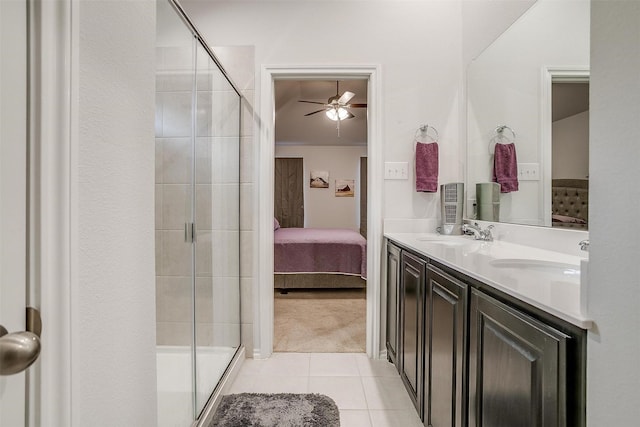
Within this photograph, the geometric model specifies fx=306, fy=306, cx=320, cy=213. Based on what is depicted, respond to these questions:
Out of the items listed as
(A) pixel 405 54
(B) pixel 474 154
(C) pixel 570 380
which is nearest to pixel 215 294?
(C) pixel 570 380

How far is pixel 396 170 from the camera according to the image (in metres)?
2.17

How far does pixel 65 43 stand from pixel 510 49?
1.99 meters

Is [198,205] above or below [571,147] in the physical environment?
below

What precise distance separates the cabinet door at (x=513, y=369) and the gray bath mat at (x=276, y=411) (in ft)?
2.80

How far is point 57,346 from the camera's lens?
522mm

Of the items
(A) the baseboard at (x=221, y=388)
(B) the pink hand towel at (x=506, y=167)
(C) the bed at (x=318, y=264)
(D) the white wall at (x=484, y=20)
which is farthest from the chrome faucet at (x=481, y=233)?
(C) the bed at (x=318, y=264)

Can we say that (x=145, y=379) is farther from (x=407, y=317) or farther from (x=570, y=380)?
(x=407, y=317)

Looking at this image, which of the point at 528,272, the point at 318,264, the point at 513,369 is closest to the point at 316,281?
the point at 318,264

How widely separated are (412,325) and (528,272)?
2.20 ft

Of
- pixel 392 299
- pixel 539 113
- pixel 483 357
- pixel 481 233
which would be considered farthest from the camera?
pixel 392 299

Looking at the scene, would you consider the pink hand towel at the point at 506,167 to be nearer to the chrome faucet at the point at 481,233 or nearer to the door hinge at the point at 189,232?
the chrome faucet at the point at 481,233

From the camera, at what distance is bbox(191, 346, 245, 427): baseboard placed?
145 cm

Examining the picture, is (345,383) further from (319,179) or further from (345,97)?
(319,179)

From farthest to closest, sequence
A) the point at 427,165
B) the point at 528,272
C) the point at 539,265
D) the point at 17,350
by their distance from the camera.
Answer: the point at 427,165
the point at 539,265
the point at 528,272
the point at 17,350
